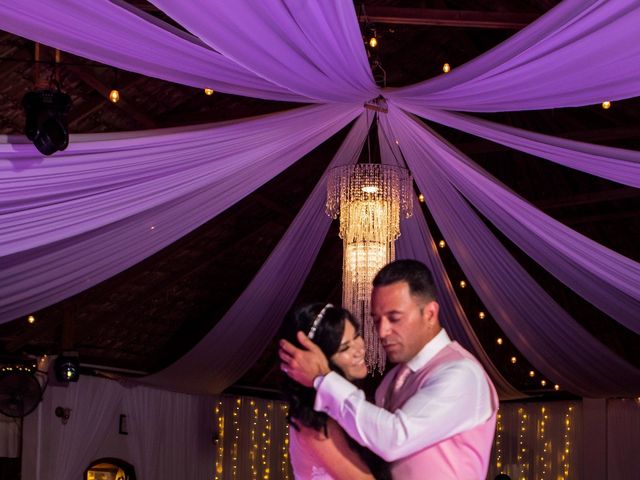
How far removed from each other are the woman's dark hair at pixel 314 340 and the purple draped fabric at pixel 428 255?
116 inches

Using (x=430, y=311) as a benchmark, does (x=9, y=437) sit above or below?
below

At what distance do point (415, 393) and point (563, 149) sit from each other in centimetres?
258

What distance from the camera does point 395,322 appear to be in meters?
Answer: 2.46

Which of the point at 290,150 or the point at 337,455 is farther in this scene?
the point at 290,150

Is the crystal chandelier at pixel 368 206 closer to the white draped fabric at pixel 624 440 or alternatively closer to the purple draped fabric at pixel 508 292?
the purple draped fabric at pixel 508 292

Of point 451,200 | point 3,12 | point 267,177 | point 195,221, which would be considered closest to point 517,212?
point 451,200

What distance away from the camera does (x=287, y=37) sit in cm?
372

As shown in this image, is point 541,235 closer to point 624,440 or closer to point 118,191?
point 118,191

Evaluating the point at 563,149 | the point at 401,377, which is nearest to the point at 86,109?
the point at 563,149

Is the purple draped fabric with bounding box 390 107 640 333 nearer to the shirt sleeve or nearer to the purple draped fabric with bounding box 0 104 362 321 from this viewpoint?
the purple draped fabric with bounding box 0 104 362 321

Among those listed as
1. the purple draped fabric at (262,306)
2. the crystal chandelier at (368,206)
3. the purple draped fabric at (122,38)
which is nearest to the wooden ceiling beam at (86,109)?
the purple draped fabric at (262,306)

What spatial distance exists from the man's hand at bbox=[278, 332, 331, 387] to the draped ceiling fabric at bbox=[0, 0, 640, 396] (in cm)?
141

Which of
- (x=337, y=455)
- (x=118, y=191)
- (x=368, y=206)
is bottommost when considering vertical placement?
(x=337, y=455)

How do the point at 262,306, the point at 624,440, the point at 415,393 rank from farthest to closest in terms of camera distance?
the point at 624,440 → the point at 262,306 → the point at 415,393
